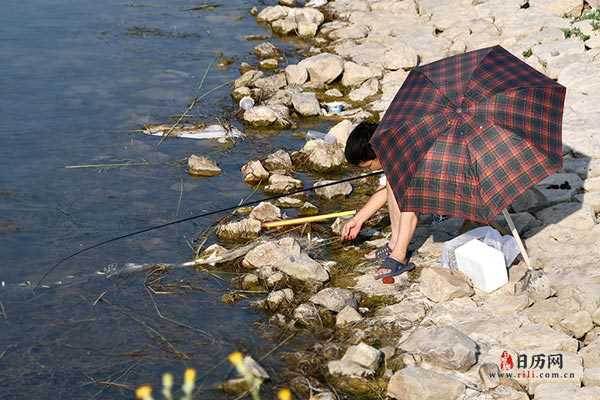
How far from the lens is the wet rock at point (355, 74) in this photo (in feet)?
34.4

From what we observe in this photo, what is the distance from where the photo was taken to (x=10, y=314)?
Result: 6414 mm

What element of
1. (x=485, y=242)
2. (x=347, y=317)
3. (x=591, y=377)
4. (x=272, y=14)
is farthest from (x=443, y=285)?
(x=272, y=14)

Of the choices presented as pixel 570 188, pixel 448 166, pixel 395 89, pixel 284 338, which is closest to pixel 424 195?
pixel 448 166

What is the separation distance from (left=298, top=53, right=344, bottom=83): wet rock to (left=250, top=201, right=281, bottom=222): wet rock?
10.8 ft

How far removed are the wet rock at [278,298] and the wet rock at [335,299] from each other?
0.49 ft

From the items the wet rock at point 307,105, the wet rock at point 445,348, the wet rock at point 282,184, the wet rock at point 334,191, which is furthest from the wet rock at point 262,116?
the wet rock at point 445,348

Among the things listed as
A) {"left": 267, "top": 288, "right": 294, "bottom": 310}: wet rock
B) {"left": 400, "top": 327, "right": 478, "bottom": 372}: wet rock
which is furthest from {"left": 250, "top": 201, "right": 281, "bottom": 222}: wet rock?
{"left": 400, "top": 327, "right": 478, "bottom": 372}: wet rock

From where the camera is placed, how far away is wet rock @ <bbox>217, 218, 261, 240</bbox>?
288 inches

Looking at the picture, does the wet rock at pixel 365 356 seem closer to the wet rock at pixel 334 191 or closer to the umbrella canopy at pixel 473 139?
the umbrella canopy at pixel 473 139

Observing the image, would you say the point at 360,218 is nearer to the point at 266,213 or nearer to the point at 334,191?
the point at 266,213

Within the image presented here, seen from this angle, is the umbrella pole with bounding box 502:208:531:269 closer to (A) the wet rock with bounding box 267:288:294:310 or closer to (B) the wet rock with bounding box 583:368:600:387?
(B) the wet rock with bounding box 583:368:600:387

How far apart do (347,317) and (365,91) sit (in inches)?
179

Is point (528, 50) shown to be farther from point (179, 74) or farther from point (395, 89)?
point (179, 74)

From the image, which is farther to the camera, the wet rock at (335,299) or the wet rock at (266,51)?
the wet rock at (266,51)
